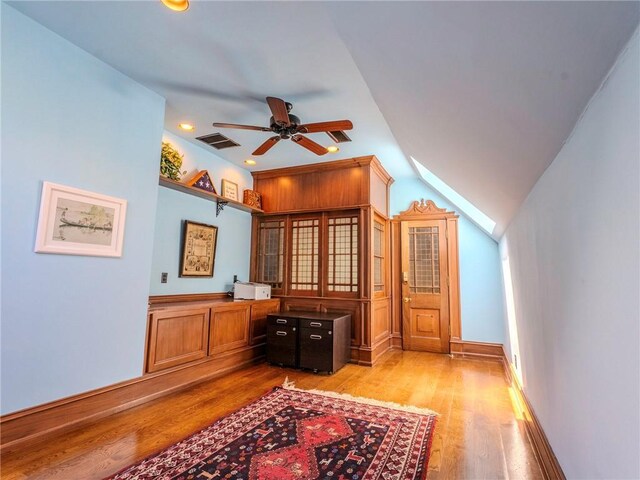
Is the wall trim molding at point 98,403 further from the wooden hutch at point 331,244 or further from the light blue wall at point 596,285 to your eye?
the light blue wall at point 596,285

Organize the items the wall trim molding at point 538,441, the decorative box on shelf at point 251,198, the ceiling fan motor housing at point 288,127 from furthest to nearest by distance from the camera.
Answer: the decorative box on shelf at point 251,198
the ceiling fan motor housing at point 288,127
the wall trim molding at point 538,441

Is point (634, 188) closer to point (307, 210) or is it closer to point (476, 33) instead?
point (476, 33)

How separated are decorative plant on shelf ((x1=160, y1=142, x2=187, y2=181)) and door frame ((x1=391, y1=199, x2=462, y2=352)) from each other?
10.9 ft

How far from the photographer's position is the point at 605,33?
0.84 meters

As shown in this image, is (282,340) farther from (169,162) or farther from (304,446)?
(169,162)

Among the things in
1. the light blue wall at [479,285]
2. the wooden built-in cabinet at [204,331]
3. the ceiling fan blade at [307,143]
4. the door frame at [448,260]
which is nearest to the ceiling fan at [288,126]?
the ceiling fan blade at [307,143]

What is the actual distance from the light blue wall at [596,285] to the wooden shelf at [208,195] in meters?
3.32

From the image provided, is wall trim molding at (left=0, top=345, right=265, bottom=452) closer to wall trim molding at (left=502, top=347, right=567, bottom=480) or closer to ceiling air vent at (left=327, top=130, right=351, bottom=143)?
ceiling air vent at (left=327, top=130, right=351, bottom=143)

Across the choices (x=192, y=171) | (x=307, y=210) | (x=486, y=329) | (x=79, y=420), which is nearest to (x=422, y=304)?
(x=486, y=329)

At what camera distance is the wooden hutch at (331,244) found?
14.2ft

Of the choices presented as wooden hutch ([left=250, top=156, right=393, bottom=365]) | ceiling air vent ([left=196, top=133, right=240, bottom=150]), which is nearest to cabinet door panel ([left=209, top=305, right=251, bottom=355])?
wooden hutch ([left=250, top=156, right=393, bottom=365])

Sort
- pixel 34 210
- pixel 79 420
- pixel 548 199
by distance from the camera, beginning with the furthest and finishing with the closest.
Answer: pixel 79 420, pixel 34 210, pixel 548 199

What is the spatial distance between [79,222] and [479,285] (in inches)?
190

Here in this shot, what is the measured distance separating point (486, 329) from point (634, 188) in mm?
4341
